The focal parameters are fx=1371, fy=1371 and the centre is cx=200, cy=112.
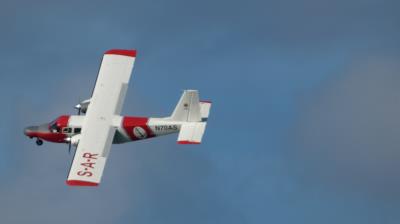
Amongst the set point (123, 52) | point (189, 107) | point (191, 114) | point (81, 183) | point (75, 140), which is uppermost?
point (123, 52)

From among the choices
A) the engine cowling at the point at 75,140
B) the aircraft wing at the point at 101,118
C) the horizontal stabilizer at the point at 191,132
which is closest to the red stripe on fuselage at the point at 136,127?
the aircraft wing at the point at 101,118

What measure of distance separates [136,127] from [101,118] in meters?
3.70

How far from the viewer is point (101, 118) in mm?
136625

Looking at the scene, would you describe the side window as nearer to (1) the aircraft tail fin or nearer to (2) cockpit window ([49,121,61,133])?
(2) cockpit window ([49,121,61,133])

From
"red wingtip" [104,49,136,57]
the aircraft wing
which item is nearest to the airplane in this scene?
the aircraft wing

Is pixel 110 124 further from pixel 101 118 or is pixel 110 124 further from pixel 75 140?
pixel 75 140

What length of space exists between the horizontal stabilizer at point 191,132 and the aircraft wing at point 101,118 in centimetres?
704

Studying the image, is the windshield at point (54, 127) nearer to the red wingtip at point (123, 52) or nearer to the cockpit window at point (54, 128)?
the cockpit window at point (54, 128)

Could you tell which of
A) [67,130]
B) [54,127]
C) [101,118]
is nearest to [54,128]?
[54,127]

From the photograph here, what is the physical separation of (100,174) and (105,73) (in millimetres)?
17370

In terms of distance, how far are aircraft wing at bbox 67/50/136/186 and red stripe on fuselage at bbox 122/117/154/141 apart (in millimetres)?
1267

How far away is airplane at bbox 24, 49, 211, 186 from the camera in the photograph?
132500mm

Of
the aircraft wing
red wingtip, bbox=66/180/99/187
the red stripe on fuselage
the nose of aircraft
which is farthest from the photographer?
the nose of aircraft

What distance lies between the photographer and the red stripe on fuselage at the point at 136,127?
137 meters
